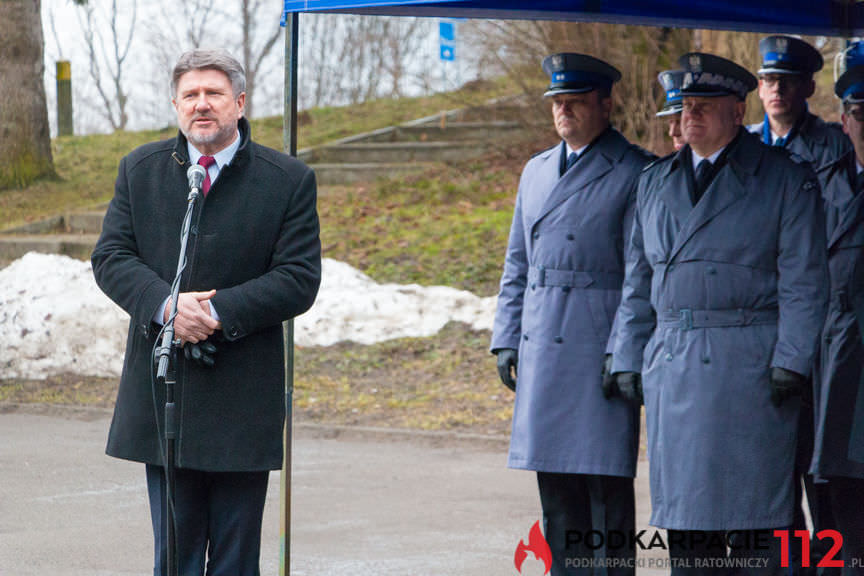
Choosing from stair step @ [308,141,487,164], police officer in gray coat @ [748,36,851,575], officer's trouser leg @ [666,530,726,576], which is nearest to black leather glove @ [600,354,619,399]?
officer's trouser leg @ [666,530,726,576]

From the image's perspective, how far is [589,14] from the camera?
19.6 ft

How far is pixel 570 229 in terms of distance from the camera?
17.0 ft

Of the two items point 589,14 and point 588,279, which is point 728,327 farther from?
point 589,14

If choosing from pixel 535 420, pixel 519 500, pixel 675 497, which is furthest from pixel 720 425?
pixel 519 500

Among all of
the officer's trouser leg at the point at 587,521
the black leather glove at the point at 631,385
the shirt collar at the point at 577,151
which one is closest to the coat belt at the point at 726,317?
the black leather glove at the point at 631,385

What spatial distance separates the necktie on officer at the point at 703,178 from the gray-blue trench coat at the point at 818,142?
832 mm

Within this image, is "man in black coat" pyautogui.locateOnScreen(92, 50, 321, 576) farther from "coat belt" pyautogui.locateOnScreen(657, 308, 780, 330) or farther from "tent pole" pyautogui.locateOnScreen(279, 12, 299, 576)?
"coat belt" pyautogui.locateOnScreen(657, 308, 780, 330)

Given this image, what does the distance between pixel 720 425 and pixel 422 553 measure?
2.27 m

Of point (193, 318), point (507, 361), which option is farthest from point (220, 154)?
point (507, 361)

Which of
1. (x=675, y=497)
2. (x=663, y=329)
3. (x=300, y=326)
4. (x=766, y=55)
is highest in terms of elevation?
(x=766, y=55)

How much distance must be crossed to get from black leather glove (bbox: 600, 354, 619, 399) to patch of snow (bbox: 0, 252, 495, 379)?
6.76 m

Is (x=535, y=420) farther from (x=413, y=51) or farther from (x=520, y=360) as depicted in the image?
(x=413, y=51)

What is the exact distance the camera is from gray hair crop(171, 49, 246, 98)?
413cm

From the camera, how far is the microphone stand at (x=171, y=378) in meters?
3.76
